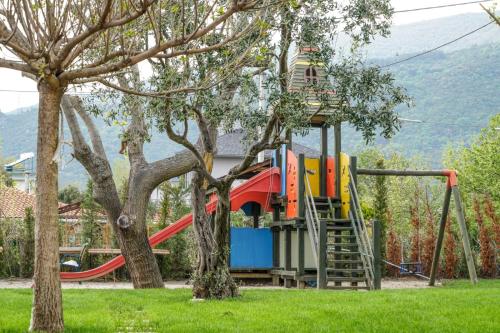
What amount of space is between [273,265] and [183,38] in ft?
44.2

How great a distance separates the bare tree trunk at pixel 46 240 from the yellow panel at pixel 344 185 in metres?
10.6

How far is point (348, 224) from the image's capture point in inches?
707

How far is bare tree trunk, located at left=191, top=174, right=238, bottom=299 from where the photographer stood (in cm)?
1210

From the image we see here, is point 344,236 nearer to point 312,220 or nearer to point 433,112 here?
point 312,220

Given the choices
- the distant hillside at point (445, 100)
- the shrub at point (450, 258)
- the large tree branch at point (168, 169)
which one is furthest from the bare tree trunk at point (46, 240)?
the distant hillside at point (445, 100)

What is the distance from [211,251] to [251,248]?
8.34 meters

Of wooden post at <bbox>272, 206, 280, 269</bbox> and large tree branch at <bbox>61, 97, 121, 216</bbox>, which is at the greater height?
large tree branch at <bbox>61, 97, 121, 216</bbox>

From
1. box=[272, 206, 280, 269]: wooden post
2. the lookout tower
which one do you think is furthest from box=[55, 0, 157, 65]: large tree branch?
box=[272, 206, 280, 269]: wooden post

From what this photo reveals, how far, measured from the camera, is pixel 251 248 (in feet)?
67.3

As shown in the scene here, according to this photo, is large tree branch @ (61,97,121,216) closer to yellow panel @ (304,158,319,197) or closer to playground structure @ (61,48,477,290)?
playground structure @ (61,48,477,290)

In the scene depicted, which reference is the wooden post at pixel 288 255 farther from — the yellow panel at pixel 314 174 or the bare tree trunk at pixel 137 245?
the bare tree trunk at pixel 137 245

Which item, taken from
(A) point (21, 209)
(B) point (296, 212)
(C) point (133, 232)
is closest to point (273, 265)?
(B) point (296, 212)

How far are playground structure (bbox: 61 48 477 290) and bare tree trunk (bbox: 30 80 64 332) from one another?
27.8 feet

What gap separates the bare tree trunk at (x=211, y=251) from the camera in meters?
12.1
